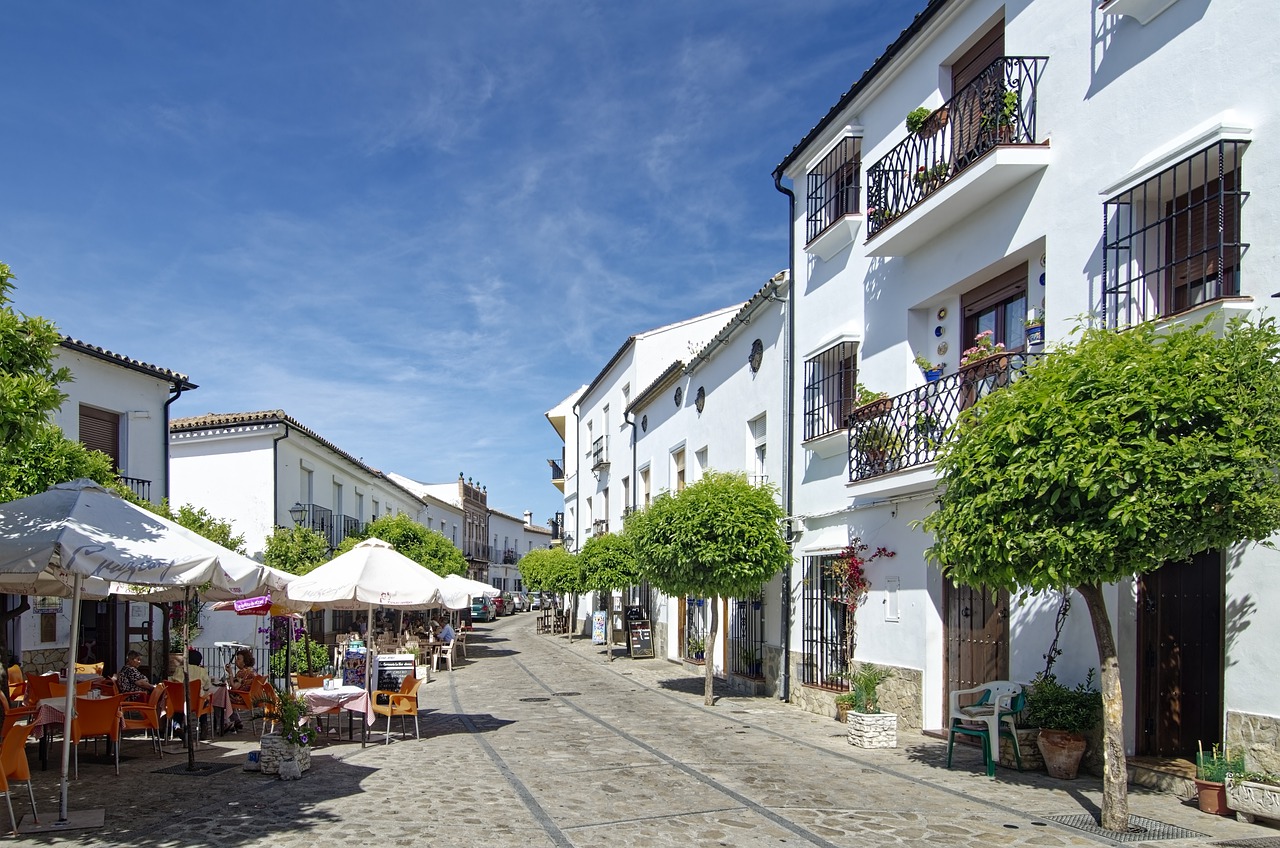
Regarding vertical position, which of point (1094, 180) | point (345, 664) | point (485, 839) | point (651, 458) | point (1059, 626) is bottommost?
point (345, 664)

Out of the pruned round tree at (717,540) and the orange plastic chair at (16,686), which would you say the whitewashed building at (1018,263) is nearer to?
the pruned round tree at (717,540)

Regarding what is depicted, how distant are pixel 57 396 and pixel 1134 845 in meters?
8.14

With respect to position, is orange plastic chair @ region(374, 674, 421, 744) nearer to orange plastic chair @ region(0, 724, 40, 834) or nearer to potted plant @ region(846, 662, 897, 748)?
orange plastic chair @ region(0, 724, 40, 834)

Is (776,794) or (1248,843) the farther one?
(776,794)

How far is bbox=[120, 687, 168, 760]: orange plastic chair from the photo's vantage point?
1088 cm

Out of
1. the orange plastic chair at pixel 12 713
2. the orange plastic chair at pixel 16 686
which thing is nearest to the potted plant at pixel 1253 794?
the orange plastic chair at pixel 12 713

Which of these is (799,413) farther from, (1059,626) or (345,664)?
(345,664)

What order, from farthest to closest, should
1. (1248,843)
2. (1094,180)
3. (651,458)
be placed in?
1. (651,458)
2. (1094,180)
3. (1248,843)

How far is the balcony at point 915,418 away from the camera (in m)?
10.5

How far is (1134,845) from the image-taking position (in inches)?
264

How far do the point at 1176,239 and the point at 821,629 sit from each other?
8305 millimetres

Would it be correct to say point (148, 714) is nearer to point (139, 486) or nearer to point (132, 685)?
point (132, 685)

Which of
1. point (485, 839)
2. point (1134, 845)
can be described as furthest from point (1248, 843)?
point (485, 839)

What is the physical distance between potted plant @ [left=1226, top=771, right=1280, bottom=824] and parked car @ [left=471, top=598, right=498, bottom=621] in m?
46.1
